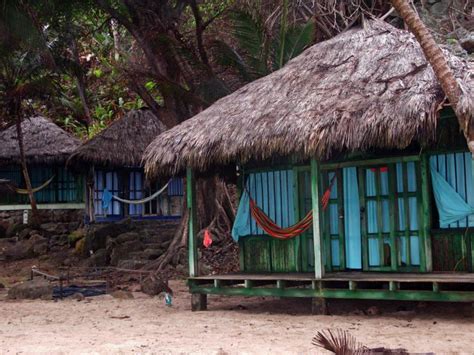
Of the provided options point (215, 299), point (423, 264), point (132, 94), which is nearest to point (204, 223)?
point (215, 299)

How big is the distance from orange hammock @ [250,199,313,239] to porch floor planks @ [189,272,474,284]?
569 millimetres

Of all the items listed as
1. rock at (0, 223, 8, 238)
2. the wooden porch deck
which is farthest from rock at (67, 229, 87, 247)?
the wooden porch deck

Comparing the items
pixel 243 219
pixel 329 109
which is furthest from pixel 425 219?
pixel 243 219

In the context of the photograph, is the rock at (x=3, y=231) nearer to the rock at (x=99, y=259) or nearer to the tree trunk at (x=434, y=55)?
the rock at (x=99, y=259)

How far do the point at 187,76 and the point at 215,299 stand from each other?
5.09 meters

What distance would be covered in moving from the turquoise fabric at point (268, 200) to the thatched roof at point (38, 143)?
8927mm

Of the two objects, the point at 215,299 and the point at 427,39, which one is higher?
the point at 427,39

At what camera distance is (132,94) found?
25109 millimetres

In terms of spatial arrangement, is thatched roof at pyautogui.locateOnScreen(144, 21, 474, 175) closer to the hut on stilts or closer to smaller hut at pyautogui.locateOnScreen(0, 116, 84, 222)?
the hut on stilts

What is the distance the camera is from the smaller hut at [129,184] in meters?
17.3

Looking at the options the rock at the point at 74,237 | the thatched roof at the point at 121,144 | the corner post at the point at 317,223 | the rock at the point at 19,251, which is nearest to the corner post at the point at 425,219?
the corner post at the point at 317,223

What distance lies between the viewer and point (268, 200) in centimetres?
1030

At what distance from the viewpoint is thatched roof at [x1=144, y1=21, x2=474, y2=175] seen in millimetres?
7863

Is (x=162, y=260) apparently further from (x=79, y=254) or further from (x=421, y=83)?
(x=421, y=83)
